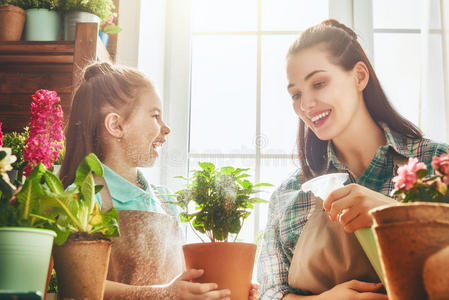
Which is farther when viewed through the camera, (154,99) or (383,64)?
(383,64)

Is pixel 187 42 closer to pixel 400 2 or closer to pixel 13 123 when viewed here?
pixel 13 123

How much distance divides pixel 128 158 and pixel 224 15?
3.41ft

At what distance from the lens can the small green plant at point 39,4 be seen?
67.6 inches

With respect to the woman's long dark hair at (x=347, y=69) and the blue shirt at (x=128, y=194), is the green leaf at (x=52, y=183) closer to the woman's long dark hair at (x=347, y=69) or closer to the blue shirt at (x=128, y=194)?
the blue shirt at (x=128, y=194)

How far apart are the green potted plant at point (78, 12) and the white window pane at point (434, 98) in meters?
1.20

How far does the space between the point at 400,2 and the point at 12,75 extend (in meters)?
1.58

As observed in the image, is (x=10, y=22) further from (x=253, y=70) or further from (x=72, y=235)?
(x=72, y=235)

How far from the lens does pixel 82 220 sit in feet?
2.71

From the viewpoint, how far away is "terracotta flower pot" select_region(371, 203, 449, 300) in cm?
57

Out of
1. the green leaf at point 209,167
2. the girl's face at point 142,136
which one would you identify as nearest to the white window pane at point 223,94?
the girl's face at point 142,136

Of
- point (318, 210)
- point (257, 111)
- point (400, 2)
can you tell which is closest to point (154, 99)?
point (318, 210)

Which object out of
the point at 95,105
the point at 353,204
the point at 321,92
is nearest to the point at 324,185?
the point at 353,204

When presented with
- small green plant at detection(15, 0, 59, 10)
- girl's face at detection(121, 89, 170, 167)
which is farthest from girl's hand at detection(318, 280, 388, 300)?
small green plant at detection(15, 0, 59, 10)

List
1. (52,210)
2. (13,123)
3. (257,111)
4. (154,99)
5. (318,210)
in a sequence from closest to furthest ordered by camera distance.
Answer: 1. (52,210)
2. (318,210)
3. (154,99)
4. (13,123)
5. (257,111)
